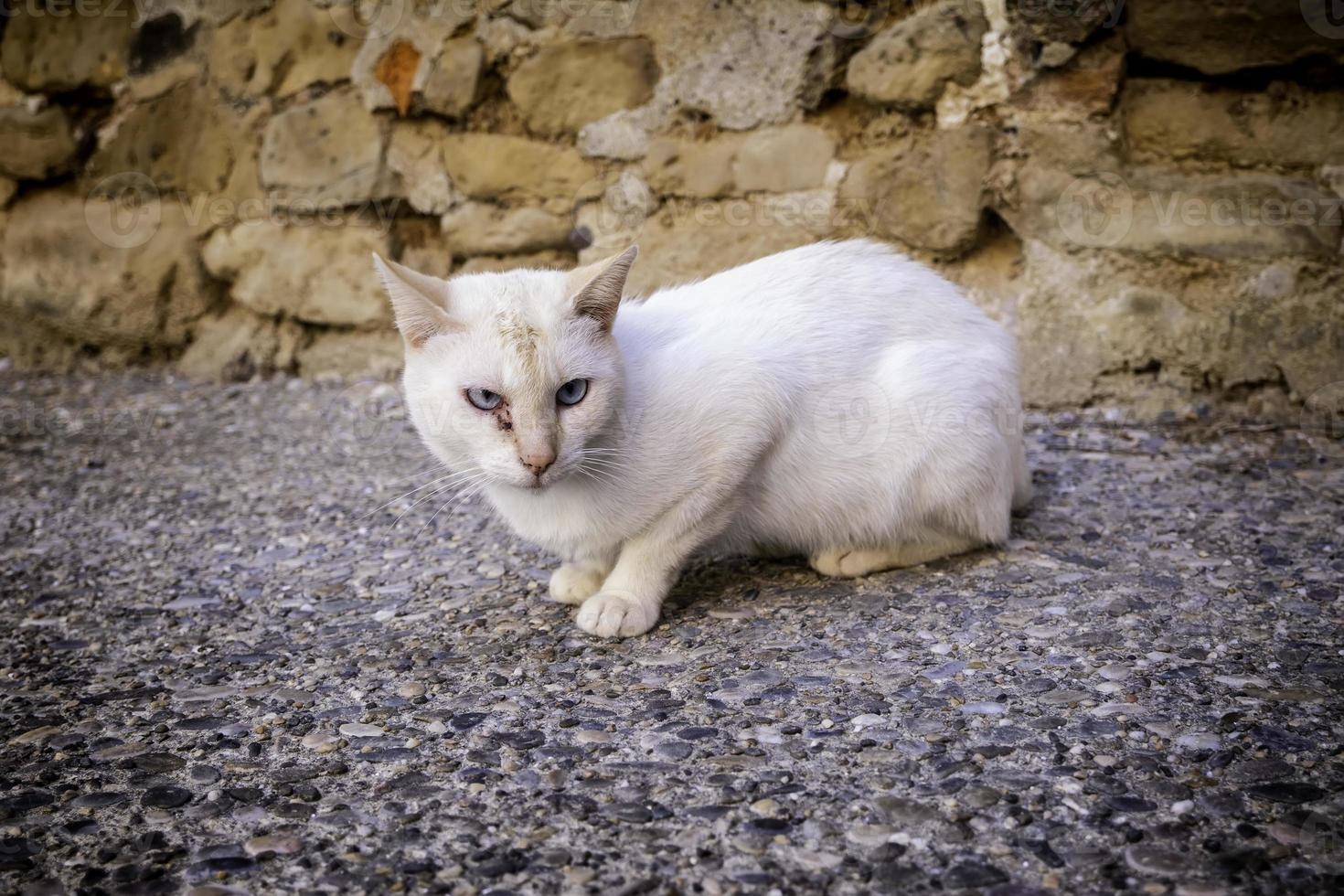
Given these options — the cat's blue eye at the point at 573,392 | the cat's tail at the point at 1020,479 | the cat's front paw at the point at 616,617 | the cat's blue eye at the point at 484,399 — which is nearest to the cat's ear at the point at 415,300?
the cat's blue eye at the point at 484,399

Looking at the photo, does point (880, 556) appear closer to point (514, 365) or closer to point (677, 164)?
point (514, 365)

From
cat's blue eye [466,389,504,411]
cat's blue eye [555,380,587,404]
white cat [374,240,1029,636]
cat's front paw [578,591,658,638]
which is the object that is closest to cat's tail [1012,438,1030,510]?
white cat [374,240,1029,636]

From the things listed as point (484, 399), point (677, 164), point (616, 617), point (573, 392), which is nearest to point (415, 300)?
point (484, 399)

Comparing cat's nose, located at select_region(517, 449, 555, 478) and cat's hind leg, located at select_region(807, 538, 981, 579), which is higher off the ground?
cat's nose, located at select_region(517, 449, 555, 478)

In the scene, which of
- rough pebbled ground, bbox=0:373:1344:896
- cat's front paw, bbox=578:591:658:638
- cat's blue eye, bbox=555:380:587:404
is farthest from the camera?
cat's front paw, bbox=578:591:658:638

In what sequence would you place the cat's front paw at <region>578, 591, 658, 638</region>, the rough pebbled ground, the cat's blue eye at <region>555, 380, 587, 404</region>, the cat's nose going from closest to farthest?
the rough pebbled ground → the cat's nose → the cat's blue eye at <region>555, 380, 587, 404</region> → the cat's front paw at <region>578, 591, 658, 638</region>

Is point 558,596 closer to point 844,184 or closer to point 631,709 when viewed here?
point 631,709

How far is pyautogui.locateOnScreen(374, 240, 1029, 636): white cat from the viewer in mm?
2363

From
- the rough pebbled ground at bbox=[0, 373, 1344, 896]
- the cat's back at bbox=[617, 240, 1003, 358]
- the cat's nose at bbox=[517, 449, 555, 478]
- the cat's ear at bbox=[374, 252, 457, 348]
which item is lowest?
the rough pebbled ground at bbox=[0, 373, 1344, 896]

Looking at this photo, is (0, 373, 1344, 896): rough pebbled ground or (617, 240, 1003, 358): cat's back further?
(617, 240, 1003, 358): cat's back

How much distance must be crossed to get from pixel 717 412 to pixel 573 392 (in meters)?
0.37

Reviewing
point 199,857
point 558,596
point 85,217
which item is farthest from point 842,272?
point 85,217

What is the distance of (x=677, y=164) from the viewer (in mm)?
4531

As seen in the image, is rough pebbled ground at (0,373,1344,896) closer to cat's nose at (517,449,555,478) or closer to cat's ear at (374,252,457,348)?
cat's nose at (517,449,555,478)
